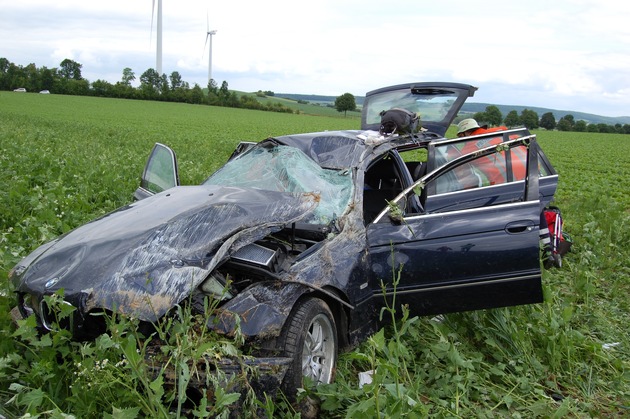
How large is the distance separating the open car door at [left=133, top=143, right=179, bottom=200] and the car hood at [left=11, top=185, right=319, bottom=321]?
3.15 ft

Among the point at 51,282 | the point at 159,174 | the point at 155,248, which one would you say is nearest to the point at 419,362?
the point at 155,248

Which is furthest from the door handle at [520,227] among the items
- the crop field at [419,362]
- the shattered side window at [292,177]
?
the shattered side window at [292,177]

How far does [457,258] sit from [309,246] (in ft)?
3.41

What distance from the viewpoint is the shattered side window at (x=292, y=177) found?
417cm

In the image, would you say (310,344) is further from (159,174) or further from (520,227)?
(159,174)

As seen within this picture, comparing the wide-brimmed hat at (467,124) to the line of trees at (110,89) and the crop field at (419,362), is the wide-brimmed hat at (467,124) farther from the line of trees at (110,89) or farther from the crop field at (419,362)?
the line of trees at (110,89)

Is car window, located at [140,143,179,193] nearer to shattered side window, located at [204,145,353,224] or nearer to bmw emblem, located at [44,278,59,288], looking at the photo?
shattered side window, located at [204,145,353,224]

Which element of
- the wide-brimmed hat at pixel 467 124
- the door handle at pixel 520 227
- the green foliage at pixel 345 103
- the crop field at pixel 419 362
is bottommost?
the crop field at pixel 419 362

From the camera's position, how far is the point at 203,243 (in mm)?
3326

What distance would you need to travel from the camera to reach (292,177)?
438 cm

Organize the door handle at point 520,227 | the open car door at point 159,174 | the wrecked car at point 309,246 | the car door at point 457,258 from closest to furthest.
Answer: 1. the wrecked car at point 309,246
2. the car door at point 457,258
3. the door handle at point 520,227
4. the open car door at point 159,174

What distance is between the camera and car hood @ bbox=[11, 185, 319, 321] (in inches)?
117

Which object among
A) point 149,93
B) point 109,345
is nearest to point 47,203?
point 109,345

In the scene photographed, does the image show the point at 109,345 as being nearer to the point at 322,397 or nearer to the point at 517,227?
the point at 322,397
